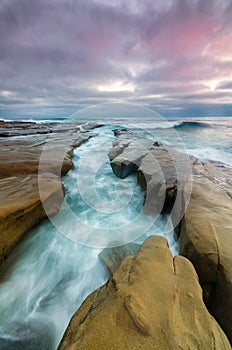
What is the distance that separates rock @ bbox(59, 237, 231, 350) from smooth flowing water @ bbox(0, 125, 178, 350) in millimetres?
1086

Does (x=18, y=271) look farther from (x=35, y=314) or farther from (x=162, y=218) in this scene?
(x=162, y=218)

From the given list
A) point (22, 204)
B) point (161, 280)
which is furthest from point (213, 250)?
point (22, 204)

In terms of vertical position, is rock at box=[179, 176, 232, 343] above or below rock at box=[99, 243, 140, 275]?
above

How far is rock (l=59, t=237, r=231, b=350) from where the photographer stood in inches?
50.6

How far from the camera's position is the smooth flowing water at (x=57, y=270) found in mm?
2213

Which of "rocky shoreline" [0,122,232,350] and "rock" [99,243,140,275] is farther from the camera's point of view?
"rock" [99,243,140,275]

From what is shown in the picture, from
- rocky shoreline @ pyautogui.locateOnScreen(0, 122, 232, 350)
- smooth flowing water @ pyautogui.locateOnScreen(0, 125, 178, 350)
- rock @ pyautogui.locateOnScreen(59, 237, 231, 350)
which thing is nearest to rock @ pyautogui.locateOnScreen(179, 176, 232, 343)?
rocky shoreline @ pyautogui.locateOnScreen(0, 122, 232, 350)

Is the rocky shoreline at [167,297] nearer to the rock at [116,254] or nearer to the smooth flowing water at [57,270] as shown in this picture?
the rock at [116,254]

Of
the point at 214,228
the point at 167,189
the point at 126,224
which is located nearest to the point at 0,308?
the point at 126,224

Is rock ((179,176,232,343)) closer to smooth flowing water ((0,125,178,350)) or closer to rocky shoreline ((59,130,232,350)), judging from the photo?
rocky shoreline ((59,130,232,350))

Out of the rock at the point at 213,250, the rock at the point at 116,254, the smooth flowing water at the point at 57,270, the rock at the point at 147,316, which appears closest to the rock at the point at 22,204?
the smooth flowing water at the point at 57,270

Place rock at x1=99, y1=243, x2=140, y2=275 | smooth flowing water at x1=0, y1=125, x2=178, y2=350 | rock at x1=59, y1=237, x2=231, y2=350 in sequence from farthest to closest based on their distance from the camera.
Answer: rock at x1=99, y1=243, x2=140, y2=275, smooth flowing water at x1=0, y1=125, x2=178, y2=350, rock at x1=59, y1=237, x2=231, y2=350

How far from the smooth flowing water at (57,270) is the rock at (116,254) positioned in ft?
0.60

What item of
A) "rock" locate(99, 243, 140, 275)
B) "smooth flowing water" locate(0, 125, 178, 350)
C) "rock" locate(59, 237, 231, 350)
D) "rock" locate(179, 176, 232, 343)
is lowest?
"smooth flowing water" locate(0, 125, 178, 350)
